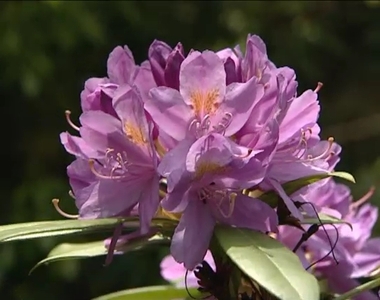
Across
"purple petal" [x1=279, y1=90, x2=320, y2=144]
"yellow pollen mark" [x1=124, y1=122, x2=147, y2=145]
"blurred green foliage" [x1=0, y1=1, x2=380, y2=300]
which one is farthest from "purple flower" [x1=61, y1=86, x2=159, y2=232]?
"blurred green foliage" [x1=0, y1=1, x2=380, y2=300]

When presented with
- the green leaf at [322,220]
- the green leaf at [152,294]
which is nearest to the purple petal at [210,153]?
the green leaf at [322,220]

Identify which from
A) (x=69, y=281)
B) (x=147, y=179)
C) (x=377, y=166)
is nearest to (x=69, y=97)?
(x=69, y=281)

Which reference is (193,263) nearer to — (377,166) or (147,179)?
(147,179)

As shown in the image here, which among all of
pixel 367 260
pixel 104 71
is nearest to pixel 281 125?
pixel 367 260

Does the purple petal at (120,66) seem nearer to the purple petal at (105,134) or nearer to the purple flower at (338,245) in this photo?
the purple petal at (105,134)

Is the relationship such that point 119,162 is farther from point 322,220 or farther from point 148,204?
point 322,220

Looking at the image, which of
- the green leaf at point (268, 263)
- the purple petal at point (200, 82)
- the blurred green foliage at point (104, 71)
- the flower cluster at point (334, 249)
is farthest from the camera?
the blurred green foliage at point (104, 71)

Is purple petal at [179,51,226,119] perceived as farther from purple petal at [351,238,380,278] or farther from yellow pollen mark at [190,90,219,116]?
purple petal at [351,238,380,278]
